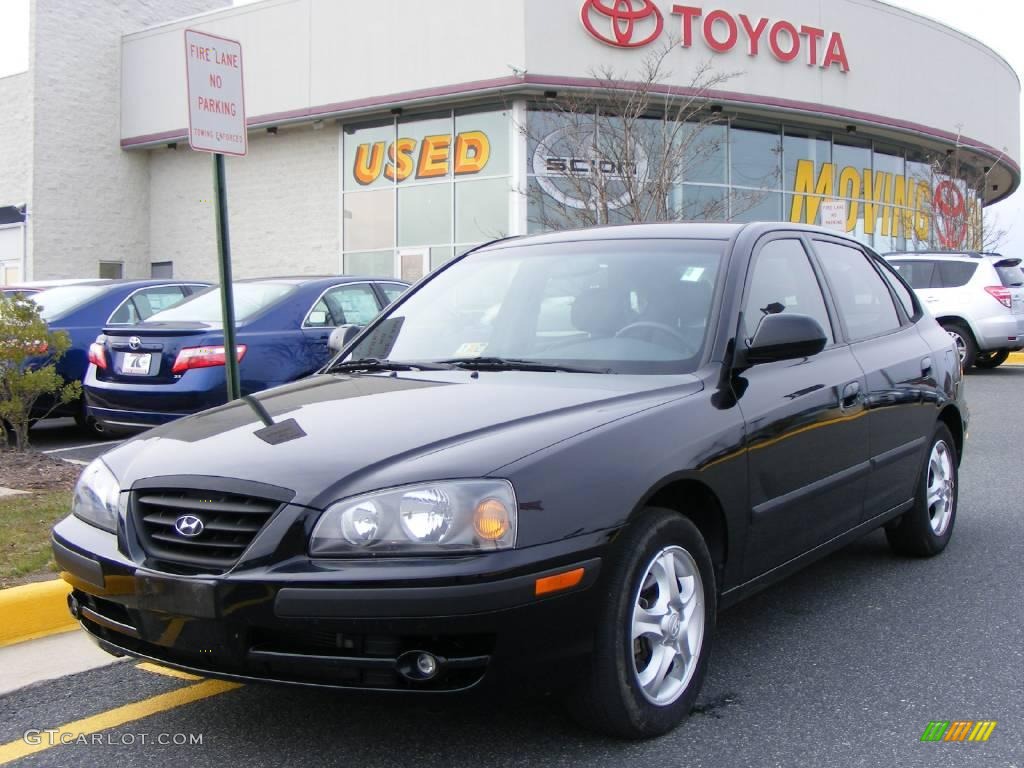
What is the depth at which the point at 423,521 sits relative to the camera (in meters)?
2.69

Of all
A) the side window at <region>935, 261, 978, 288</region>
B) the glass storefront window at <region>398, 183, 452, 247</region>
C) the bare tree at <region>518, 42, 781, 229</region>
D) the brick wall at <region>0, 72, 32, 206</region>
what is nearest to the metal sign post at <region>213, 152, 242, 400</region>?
the side window at <region>935, 261, 978, 288</region>

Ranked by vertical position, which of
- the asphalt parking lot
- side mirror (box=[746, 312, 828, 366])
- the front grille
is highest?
side mirror (box=[746, 312, 828, 366])

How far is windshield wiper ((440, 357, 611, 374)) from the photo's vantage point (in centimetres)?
365

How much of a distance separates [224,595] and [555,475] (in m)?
0.89

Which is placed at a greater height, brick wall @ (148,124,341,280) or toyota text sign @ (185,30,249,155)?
brick wall @ (148,124,341,280)

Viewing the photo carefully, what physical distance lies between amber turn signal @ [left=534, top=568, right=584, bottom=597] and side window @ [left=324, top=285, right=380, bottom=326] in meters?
6.26

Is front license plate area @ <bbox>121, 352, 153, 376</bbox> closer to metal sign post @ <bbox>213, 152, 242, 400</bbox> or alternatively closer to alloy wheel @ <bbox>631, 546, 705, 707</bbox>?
metal sign post @ <bbox>213, 152, 242, 400</bbox>

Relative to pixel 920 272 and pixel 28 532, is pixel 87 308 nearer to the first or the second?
pixel 28 532

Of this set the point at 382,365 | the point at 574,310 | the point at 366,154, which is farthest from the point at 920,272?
the point at 382,365

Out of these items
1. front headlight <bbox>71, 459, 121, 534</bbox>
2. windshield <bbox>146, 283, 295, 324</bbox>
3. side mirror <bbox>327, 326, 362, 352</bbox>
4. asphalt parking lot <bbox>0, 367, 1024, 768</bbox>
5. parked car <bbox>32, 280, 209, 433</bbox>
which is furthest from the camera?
parked car <bbox>32, 280, 209, 433</bbox>

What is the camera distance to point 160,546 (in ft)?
9.56

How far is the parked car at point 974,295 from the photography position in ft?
51.2

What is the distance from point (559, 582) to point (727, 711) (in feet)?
3.18

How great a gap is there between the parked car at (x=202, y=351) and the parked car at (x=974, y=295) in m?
10.3
